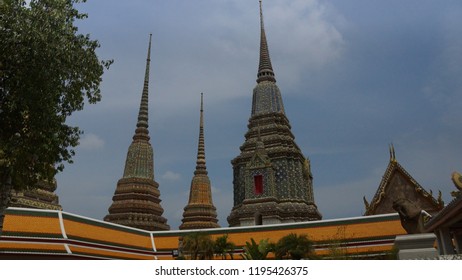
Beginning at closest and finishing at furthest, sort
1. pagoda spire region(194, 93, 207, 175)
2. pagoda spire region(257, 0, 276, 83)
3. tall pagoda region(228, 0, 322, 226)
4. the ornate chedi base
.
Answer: tall pagoda region(228, 0, 322, 226), the ornate chedi base, pagoda spire region(257, 0, 276, 83), pagoda spire region(194, 93, 207, 175)

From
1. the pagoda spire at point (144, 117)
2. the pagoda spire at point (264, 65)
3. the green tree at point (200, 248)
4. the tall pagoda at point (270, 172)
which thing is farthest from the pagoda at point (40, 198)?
the pagoda spire at point (264, 65)

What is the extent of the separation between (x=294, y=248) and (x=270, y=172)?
44.4 ft

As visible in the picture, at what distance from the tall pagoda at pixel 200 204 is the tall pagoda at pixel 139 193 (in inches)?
209

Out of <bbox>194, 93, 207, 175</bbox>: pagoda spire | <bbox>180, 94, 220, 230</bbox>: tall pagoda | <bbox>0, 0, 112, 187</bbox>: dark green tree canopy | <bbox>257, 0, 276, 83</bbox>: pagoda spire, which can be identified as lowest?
<bbox>0, 0, 112, 187</bbox>: dark green tree canopy

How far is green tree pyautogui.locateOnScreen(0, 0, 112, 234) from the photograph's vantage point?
11891 millimetres

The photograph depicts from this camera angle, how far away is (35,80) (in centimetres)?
1229

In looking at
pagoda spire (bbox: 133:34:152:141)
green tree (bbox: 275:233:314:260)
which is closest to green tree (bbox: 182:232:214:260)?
green tree (bbox: 275:233:314:260)

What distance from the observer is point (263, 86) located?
1695 inches

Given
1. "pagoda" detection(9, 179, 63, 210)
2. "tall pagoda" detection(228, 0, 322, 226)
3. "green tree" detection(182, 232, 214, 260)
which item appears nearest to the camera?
"green tree" detection(182, 232, 214, 260)

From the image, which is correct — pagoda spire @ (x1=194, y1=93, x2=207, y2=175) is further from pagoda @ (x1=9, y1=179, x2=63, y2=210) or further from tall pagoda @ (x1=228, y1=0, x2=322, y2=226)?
pagoda @ (x1=9, y1=179, x2=63, y2=210)

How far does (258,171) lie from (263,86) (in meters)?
11.4

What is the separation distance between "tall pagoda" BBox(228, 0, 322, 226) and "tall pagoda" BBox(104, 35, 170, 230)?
8401 mm
